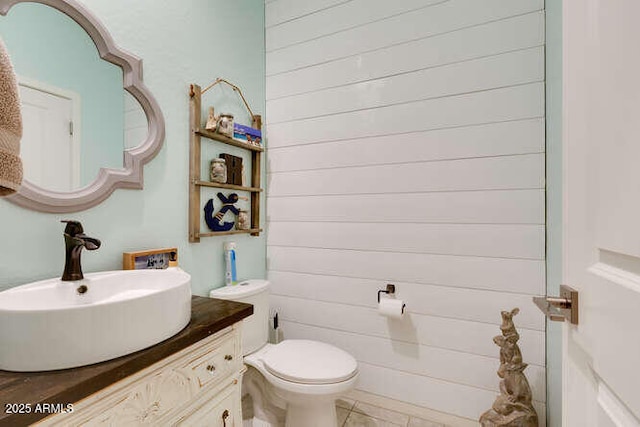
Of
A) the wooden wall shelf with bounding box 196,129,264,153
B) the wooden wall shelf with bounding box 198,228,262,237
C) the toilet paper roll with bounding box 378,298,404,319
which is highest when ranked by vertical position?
the wooden wall shelf with bounding box 196,129,264,153

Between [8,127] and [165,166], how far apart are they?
93 cm

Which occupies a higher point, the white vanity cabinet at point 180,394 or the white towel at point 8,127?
the white towel at point 8,127

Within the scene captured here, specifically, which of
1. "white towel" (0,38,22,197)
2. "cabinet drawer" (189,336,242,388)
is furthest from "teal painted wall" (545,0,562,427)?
"white towel" (0,38,22,197)

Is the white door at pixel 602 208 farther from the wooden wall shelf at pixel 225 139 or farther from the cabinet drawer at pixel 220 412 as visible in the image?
the wooden wall shelf at pixel 225 139

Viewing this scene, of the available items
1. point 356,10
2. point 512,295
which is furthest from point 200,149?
point 512,295

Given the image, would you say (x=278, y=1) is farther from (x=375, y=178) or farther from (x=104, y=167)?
(x=104, y=167)

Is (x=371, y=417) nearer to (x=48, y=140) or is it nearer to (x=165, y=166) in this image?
(x=165, y=166)

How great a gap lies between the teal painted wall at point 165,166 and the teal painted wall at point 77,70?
0.12 metres

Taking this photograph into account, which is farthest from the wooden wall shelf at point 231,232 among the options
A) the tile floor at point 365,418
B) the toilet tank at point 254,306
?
the tile floor at point 365,418

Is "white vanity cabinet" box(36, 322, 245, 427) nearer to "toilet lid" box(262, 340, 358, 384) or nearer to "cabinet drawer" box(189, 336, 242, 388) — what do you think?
"cabinet drawer" box(189, 336, 242, 388)

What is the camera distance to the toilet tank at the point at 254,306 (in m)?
1.52

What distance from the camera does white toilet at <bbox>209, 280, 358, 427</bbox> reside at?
4.27 feet

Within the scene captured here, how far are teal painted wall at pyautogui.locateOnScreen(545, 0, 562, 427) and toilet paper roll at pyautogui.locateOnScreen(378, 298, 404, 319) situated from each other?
637 millimetres

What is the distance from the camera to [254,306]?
5.29 feet
